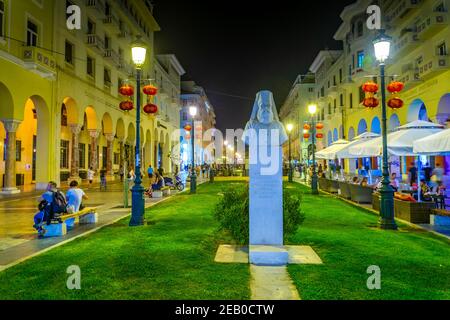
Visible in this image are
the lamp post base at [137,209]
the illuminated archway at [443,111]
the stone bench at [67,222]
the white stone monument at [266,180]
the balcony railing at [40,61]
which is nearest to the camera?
the white stone monument at [266,180]

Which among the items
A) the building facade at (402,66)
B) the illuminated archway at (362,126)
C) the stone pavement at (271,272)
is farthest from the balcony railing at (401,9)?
the stone pavement at (271,272)

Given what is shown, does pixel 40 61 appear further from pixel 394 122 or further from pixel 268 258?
pixel 394 122

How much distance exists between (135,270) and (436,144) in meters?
7.65

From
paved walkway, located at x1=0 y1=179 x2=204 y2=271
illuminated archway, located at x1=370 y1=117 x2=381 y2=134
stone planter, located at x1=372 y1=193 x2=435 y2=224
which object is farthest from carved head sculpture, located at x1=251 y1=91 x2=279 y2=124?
illuminated archway, located at x1=370 y1=117 x2=381 y2=134

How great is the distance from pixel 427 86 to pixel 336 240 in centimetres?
1794

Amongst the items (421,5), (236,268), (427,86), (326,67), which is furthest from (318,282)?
(326,67)

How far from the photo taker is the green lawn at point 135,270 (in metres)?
4.70

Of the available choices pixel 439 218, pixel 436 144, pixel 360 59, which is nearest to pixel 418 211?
pixel 439 218

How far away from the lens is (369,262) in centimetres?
618

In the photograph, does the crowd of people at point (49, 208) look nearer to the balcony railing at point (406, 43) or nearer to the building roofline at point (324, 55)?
the balcony railing at point (406, 43)

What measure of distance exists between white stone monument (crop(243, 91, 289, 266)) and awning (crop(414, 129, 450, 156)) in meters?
4.70

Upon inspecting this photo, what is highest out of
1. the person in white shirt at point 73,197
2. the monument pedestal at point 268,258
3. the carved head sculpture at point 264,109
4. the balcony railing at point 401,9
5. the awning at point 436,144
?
the balcony railing at point 401,9

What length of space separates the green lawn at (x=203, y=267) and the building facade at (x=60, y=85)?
6.67 metres
